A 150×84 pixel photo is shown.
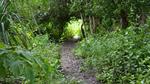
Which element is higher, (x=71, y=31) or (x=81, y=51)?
(x=71, y=31)

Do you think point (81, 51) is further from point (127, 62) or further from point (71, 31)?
point (71, 31)

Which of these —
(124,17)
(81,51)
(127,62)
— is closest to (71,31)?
(81,51)

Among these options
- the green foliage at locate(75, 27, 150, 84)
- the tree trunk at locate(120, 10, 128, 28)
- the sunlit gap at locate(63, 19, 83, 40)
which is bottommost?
the green foliage at locate(75, 27, 150, 84)

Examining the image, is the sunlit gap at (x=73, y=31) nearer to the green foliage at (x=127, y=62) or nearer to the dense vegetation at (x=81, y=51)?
the dense vegetation at (x=81, y=51)

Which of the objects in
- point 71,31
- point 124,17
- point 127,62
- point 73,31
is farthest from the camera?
point 73,31

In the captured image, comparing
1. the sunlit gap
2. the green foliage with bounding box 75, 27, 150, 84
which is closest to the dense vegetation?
the green foliage with bounding box 75, 27, 150, 84

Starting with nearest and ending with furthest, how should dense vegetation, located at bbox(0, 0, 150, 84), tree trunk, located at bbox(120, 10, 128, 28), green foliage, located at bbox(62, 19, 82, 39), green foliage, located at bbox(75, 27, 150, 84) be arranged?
dense vegetation, located at bbox(0, 0, 150, 84) → green foliage, located at bbox(75, 27, 150, 84) → tree trunk, located at bbox(120, 10, 128, 28) → green foliage, located at bbox(62, 19, 82, 39)

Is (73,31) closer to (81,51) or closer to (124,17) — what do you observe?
(81,51)

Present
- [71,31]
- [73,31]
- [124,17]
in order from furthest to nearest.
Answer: [73,31], [71,31], [124,17]

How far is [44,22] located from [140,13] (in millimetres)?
9846

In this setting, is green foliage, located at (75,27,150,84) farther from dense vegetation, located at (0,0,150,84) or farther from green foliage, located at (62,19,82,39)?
green foliage, located at (62,19,82,39)

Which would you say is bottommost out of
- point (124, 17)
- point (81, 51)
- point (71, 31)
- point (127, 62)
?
point (127, 62)

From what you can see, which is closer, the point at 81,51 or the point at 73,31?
the point at 81,51

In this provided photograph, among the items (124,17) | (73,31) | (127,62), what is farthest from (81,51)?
(73,31)
